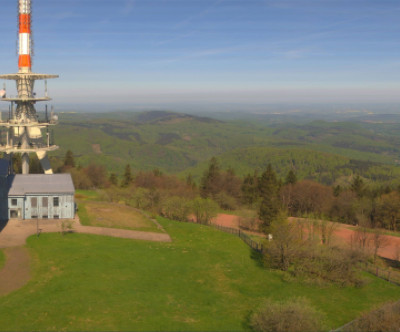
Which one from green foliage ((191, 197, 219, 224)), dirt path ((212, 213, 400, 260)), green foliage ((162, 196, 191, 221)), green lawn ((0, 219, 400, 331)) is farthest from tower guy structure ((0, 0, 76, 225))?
dirt path ((212, 213, 400, 260))

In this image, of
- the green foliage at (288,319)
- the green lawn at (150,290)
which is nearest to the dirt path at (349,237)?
the green lawn at (150,290)

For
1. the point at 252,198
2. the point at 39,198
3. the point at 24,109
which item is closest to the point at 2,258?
the point at 39,198

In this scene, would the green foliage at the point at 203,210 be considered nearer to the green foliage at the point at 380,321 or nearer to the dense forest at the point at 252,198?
the dense forest at the point at 252,198

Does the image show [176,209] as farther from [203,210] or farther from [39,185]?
[39,185]

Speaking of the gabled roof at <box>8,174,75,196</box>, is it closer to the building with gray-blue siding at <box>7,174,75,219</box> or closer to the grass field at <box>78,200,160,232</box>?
the building with gray-blue siding at <box>7,174,75,219</box>

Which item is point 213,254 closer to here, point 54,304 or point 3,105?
point 54,304

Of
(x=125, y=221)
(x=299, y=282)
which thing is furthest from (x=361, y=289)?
(x=125, y=221)
